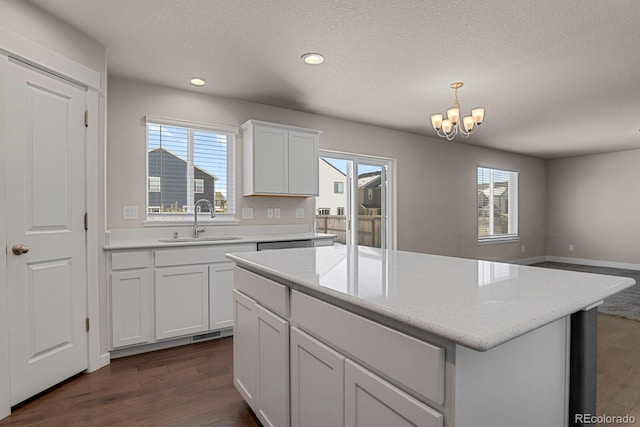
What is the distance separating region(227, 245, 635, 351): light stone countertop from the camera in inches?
30.2

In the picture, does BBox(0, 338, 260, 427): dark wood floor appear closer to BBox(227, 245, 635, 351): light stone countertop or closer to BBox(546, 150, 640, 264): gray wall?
BBox(227, 245, 635, 351): light stone countertop

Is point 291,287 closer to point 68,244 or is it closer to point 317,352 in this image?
point 317,352

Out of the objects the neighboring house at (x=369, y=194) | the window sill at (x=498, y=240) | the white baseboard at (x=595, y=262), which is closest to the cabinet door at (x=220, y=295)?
the neighboring house at (x=369, y=194)

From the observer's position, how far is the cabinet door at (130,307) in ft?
8.71

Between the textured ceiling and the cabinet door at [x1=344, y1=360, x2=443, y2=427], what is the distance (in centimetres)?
209

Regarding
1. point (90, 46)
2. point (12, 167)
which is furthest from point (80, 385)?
point (90, 46)

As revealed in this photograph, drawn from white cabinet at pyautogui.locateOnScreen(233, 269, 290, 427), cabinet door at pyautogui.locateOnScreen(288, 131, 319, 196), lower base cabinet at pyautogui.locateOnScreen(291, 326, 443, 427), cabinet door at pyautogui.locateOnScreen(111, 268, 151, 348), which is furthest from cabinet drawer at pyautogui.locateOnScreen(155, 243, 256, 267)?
lower base cabinet at pyautogui.locateOnScreen(291, 326, 443, 427)

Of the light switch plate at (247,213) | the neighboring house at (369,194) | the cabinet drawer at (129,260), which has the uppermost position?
the neighboring house at (369,194)

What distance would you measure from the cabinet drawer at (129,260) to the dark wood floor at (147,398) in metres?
0.73

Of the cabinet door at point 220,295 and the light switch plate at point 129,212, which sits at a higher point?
the light switch plate at point 129,212

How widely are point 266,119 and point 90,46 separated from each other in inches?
73.7

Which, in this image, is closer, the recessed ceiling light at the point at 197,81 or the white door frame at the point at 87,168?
the white door frame at the point at 87,168

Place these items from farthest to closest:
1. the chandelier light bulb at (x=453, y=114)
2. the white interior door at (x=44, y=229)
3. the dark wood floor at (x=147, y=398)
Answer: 1. the chandelier light bulb at (x=453, y=114)
2. the white interior door at (x=44, y=229)
3. the dark wood floor at (x=147, y=398)

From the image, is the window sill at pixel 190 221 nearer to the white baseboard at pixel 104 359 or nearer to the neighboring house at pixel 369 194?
the white baseboard at pixel 104 359
